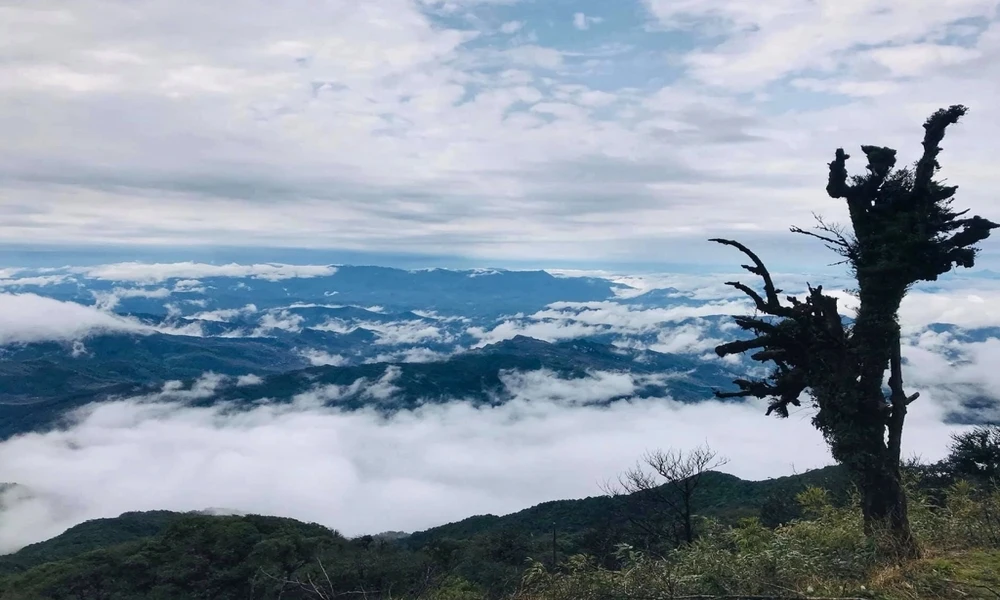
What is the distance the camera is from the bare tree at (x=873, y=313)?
10820 mm

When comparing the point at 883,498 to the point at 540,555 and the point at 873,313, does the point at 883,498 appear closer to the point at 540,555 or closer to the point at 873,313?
the point at 873,313

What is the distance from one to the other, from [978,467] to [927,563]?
21373mm

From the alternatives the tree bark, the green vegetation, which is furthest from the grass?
the tree bark

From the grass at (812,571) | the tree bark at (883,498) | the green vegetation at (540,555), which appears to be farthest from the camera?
the tree bark at (883,498)

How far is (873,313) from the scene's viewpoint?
11.2 m

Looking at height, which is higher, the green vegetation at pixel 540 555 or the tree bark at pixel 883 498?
the tree bark at pixel 883 498

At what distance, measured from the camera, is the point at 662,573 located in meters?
8.70

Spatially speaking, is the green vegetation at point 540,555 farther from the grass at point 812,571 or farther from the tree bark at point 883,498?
the tree bark at point 883,498

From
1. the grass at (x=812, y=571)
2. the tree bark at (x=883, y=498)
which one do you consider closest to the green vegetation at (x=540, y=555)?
the grass at (x=812, y=571)

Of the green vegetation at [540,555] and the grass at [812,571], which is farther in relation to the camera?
the green vegetation at [540,555]

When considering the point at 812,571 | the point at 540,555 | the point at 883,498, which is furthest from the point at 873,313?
the point at 540,555

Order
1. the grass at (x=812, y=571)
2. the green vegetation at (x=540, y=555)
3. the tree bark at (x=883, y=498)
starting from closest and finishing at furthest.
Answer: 1. the grass at (x=812, y=571)
2. the green vegetation at (x=540, y=555)
3. the tree bark at (x=883, y=498)

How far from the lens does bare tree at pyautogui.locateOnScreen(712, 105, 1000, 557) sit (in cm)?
1082

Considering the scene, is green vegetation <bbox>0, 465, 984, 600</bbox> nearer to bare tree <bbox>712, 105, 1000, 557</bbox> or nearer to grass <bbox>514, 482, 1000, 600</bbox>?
grass <bbox>514, 482, 1000, 600</bbox>
